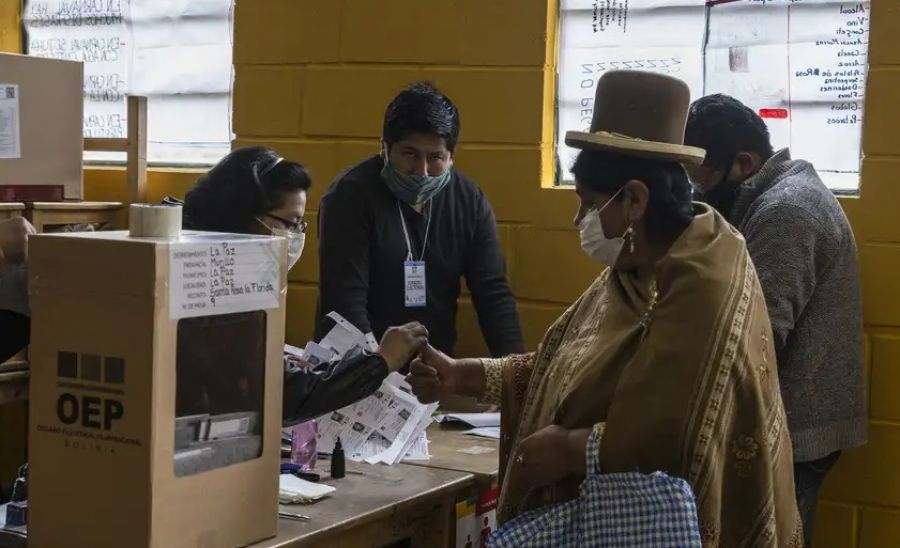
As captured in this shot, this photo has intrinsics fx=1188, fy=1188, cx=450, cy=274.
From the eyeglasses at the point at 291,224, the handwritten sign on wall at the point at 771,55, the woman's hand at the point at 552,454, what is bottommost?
the woman's hand at the point at 552,454

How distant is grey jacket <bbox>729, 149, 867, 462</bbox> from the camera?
265 cm

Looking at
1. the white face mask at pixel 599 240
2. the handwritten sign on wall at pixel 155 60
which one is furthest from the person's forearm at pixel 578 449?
the handwritten sign on wall at pixel 155 60

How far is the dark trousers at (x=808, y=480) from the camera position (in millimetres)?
2797

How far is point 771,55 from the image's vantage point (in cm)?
321

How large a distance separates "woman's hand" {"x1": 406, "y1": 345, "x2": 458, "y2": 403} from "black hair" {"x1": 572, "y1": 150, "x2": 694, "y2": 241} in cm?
59

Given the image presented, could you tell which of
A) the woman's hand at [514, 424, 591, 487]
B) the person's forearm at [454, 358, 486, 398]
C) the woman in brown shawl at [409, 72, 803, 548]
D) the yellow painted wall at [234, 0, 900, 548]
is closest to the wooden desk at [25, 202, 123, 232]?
the yellow painted wall at [234, 0, 900, 548]

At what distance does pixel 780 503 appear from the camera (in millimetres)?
1950

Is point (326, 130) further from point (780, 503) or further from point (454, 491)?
point (780, 503)

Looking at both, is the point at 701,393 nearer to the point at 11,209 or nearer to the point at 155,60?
the point at 11,209

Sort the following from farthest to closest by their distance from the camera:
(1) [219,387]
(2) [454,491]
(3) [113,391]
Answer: (2) [454,491], (1) [219,387], (3) [113,391]

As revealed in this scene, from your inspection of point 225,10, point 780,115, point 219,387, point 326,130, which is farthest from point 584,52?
point 219,387

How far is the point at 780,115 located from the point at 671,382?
1.61 m

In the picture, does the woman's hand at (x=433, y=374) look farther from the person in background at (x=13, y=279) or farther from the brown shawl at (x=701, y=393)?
the person in background at (x=13, y=279)

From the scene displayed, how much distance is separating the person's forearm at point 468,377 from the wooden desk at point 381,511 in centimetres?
17
